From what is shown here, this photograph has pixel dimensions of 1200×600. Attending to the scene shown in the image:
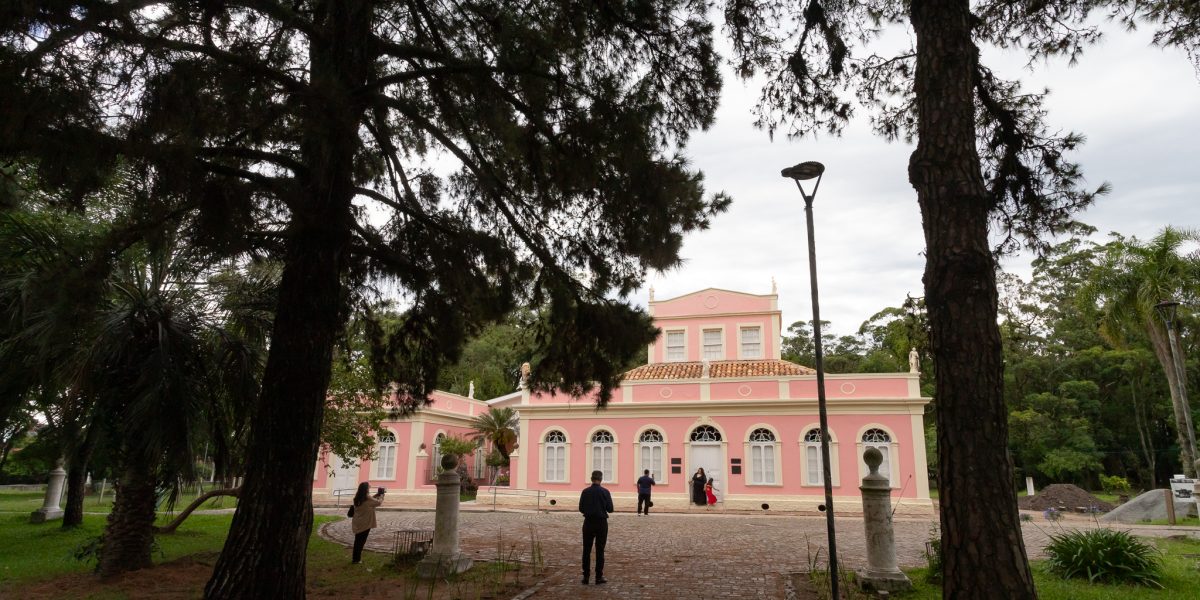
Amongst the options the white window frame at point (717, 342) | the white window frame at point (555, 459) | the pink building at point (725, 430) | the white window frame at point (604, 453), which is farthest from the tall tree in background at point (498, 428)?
the white window frame at point (717, 342)

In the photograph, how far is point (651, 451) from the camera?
923 inches

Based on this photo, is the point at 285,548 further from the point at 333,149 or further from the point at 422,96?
the point at 422,96

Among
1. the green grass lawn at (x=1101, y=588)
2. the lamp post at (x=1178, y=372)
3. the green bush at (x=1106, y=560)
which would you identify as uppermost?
the lamp post at (x=1178, y=372)

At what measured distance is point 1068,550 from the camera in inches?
311

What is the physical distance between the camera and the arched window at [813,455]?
21750 mm

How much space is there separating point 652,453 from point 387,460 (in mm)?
10339

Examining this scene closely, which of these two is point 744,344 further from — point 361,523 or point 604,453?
point 361,523

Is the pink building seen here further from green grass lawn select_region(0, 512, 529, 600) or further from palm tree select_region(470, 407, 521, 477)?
green grass lawn select_region(0, 512, 529, 600)

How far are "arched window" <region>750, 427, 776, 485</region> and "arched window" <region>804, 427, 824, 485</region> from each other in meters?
1.07

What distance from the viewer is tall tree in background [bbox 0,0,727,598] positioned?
473cm

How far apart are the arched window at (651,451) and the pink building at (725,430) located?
3 cm

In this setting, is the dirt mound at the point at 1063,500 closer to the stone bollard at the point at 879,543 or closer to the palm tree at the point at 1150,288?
the palm tree at the point at 1150,288

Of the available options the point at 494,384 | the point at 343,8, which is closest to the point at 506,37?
the point at 343,8

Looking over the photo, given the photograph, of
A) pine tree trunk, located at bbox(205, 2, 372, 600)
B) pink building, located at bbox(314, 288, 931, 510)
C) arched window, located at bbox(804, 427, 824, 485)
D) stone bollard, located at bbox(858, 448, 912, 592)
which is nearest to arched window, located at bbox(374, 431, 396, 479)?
pink building, located at bbox(314, 288, 931, 510)
